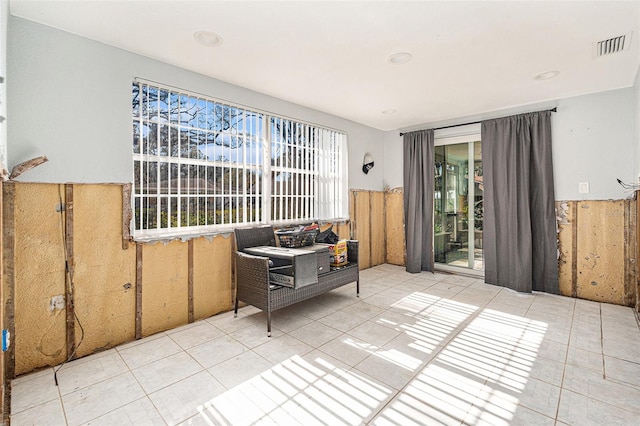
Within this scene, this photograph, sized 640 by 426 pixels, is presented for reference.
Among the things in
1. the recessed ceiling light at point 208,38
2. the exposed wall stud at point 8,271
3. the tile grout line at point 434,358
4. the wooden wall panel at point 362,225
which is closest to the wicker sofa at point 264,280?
the tile grout line at point 434,358

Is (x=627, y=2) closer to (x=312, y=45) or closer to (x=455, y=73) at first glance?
(x=455, y=73)

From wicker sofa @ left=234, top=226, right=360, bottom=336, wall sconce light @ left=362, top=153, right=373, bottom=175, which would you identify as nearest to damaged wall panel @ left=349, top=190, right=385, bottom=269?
wall sconce light @ left=362, top=153, right=373, bottom=175

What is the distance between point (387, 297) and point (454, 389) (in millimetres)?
1842

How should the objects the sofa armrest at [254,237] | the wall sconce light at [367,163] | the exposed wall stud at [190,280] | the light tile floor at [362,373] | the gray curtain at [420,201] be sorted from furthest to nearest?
the wall sconce light at [367,163]
the gray curtain at [420,201]
the sofa armrest at [254,237]
the exposed wall stud at [190,280]
the light tile floor at [362,373]

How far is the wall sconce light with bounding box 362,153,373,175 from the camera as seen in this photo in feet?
17.3

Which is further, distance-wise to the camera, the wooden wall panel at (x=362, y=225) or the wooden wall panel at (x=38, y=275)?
the wooden wall panel at (x=362, y=225)

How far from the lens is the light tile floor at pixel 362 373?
1.75 meters

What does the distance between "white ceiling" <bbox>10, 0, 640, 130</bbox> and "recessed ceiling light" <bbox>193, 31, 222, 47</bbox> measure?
0.05 m

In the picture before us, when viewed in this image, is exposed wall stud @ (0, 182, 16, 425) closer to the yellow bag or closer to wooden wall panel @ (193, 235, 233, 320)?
wooden wall panel @ (193, 235, 233, 320)

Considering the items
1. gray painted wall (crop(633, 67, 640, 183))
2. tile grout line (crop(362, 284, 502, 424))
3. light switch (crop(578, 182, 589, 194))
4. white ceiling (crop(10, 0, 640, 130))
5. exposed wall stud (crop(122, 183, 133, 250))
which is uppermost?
white ceiling (crop(10, 0, 640, 130))

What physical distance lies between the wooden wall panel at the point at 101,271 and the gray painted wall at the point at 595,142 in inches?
202

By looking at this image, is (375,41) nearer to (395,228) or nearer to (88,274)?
(88,274)

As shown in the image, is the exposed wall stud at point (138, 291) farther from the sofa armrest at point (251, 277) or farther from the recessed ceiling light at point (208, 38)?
the recessed ceiling light at point (208, 38)

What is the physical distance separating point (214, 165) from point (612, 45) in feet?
12.6
